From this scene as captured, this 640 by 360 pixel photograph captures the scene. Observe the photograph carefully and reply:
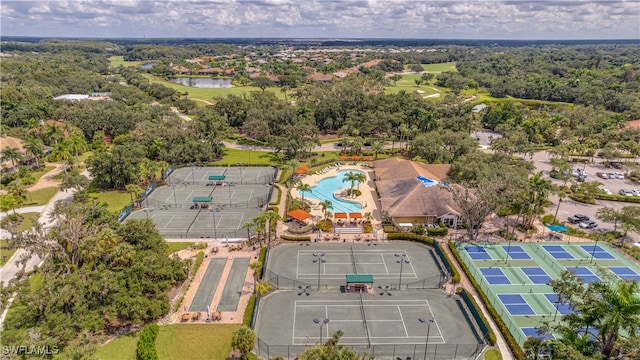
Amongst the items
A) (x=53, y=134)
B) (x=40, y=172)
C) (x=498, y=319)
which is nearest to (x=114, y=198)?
(x=40, y=172)

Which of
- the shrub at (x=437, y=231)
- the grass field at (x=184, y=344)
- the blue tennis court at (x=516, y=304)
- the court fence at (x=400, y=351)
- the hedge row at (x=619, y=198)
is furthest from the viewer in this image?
the hedge row at (x=619, y=198)

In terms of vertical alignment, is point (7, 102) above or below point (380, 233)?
above

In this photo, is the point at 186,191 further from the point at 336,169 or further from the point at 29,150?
the point at 29,150

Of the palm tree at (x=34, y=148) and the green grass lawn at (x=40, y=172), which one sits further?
the palm tree at (x=34, y=148)

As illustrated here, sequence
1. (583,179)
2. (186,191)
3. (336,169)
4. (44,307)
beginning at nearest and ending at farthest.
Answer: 1. (44,307)
2. (186,191)
3. (583,179)
4. (336,169)

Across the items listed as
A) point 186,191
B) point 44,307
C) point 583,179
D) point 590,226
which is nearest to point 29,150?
point 186,191

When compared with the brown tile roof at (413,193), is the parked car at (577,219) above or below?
below

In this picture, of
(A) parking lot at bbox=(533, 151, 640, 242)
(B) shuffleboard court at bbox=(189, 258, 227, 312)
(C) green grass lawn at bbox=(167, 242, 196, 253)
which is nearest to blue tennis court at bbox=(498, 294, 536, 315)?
(A) parking lot at bbox=(533, 151, 640, 242)

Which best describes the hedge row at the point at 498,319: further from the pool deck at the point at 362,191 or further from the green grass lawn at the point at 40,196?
the green grass lawn at the point at 40,196

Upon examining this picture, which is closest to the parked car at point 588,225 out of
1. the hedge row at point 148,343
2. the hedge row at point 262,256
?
the hedge row at point 262,256
